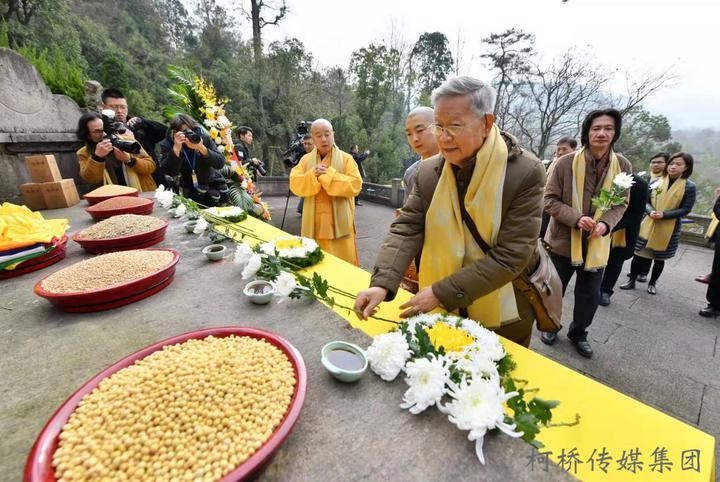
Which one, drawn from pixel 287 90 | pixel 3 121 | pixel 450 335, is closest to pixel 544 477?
pixel 450 335

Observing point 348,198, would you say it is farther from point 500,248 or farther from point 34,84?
point 34,84

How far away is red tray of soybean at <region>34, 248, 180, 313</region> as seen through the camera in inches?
56.0

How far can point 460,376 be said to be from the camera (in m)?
0.98

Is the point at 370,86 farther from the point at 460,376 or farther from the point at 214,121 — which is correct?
the point at 460,376

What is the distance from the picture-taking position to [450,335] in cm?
122

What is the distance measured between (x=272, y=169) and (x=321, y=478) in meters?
16.0

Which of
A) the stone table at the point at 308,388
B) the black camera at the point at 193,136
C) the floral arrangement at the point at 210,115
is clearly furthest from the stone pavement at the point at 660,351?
the floral arrangement at the point at 210,115

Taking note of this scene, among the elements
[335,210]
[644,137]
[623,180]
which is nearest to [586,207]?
[623,180]

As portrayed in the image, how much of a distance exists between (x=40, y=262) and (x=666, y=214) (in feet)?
22.4

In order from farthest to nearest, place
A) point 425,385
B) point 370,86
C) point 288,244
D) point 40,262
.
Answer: point 370,86, point 288,244, point 40,262, point 425,385

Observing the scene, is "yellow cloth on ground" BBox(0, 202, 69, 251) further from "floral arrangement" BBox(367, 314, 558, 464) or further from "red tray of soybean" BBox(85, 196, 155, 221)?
"floral arrangement" BBox(367, 314, 558, 464)

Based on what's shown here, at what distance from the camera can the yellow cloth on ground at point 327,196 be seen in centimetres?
345

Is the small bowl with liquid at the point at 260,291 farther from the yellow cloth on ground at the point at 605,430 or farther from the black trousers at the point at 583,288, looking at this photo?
the black trousers at the point at 583,288

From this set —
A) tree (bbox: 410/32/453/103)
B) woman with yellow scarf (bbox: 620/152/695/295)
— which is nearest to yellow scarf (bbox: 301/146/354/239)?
woman with yellow scarf (bbox: 620/152/695/295)
